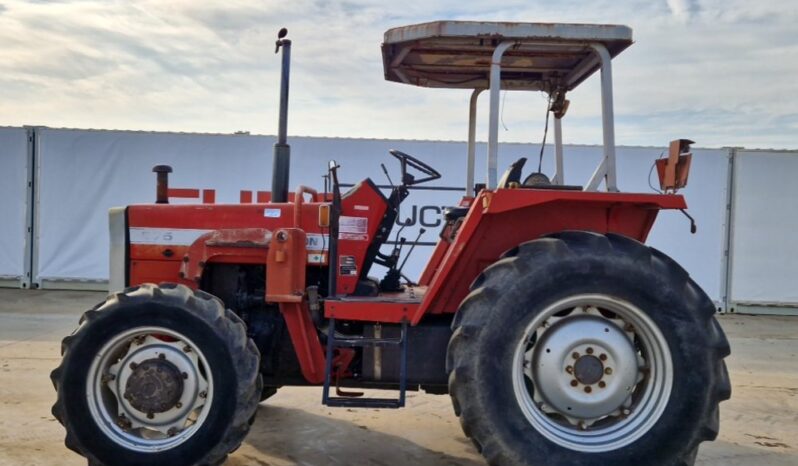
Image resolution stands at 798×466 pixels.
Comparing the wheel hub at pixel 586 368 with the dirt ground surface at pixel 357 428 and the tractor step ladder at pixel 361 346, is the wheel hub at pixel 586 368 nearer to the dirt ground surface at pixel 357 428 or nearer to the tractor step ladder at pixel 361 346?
the tractor step ladder at pixel 361 346

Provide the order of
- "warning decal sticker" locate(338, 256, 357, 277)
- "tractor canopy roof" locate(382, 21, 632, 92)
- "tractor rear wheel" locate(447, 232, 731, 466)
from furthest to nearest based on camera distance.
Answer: "warning decal sticker" locate(338, 256, 357, 277)
"tractor canopy roof" locate(382, 21, 632, 92)
"tractor rear wheel" locate(447, 232, 731, 466)

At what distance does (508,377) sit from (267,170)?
28.8 feet

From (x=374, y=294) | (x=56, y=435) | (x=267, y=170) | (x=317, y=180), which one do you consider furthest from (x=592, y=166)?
(x=56, y=435)

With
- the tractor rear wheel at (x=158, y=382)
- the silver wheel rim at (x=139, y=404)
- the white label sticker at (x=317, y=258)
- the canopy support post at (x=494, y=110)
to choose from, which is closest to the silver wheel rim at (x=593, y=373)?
the canopy support post at (x=494, y=110)

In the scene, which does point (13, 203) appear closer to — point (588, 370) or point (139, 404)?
point (139, 404)

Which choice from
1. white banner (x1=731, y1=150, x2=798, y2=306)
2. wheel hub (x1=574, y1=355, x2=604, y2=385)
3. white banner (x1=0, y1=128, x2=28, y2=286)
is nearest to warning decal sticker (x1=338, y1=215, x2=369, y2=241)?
wheel hub (x1=574, y1=355, x2=604, y2=385)

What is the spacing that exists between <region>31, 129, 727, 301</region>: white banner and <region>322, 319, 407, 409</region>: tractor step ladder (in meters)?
7.15

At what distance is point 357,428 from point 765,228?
9.01 meters

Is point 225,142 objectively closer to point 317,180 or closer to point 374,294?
point 317,180

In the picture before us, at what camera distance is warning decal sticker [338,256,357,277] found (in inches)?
163

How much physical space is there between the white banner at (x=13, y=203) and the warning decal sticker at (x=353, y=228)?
9.74m

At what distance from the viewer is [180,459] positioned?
343 cm

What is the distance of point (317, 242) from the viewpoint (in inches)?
163

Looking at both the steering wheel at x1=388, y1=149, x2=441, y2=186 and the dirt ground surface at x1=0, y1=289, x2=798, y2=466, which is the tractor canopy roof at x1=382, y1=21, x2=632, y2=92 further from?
the dirt ground surface at x1=0, y1=289, x2=798, y2=466
